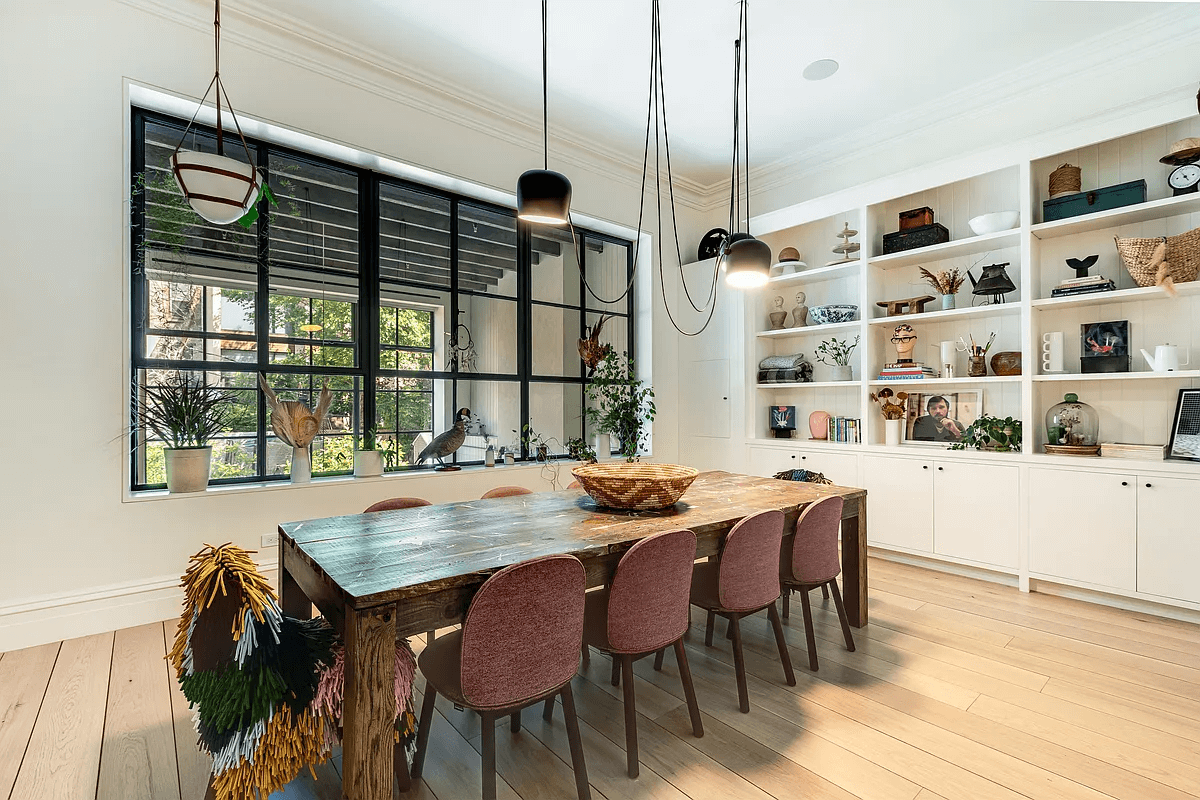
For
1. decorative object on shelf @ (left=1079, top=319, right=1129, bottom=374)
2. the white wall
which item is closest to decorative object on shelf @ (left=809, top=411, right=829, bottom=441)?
decorative object on shelf @ (left=1079, top=319, right=1129, bottom=374)

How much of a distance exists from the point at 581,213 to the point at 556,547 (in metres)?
3.63

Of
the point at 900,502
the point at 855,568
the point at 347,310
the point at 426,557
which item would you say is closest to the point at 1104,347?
the point at 900,502

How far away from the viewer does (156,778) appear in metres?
1.72

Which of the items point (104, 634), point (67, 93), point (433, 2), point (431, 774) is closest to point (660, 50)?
point (433, 2)

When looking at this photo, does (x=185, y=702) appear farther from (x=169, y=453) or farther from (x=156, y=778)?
(x=169, y=453)

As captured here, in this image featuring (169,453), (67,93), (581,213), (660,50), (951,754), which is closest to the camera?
(951,754)

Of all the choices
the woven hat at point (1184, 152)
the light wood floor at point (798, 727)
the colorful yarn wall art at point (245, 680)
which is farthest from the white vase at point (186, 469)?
the woven hat at point (1184, 152)

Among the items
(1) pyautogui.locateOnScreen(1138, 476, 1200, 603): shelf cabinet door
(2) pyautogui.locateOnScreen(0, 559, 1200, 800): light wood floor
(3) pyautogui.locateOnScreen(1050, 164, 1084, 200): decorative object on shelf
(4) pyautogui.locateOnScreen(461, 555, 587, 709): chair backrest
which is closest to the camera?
(4) pyautogui.locateOnScreen(461, 555, 587, 709): chair backrest

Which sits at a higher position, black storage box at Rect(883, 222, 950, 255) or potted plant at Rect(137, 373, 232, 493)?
black storage box at Rect(883, 222, 950, 255)

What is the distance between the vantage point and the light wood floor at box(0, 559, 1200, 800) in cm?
171

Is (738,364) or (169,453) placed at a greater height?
(738,364)

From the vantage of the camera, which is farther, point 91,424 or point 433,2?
point 433,2

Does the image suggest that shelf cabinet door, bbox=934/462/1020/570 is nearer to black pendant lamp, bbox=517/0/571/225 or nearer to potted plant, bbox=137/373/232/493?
black pendant lamp, bbox=517/0/571/225

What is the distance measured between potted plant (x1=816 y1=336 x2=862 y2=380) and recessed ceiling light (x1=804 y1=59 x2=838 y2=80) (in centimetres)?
200
